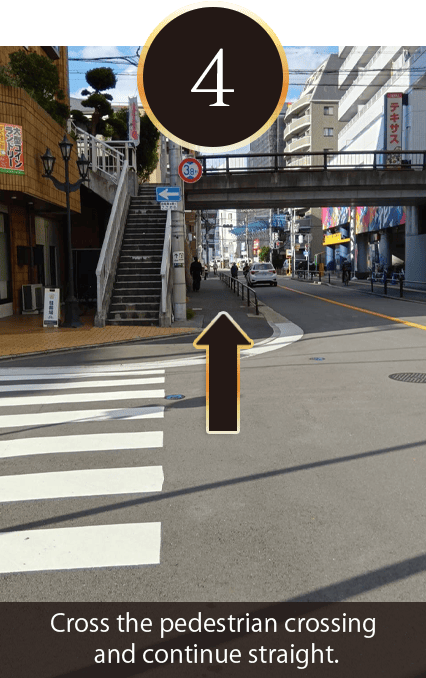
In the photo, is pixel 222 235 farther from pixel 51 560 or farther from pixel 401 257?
pixel 51 560

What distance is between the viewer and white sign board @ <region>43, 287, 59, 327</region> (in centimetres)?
1702

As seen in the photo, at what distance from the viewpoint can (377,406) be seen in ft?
26.4

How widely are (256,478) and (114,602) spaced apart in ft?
7.40

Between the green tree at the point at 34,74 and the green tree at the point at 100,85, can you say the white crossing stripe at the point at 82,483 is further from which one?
the green tree at the point at 100,85

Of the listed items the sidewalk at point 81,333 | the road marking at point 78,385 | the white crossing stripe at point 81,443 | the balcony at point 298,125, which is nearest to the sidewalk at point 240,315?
the sidewalk at point 81,333

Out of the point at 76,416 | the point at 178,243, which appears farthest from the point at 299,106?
the point at 76,416

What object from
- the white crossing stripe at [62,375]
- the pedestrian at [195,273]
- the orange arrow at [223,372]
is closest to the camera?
the orange arrow at [223,372]

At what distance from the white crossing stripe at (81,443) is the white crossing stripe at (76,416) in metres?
0.66

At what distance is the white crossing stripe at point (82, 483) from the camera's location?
523cm

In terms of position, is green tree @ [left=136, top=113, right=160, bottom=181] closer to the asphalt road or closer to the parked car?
the parked car

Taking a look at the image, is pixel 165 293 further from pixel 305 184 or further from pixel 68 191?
pixel 305 184

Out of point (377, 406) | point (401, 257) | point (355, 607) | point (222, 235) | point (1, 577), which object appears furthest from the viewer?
point (222, 235)

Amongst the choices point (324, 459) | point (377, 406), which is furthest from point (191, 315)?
point (324, 459)

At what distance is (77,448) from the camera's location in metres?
6.48
